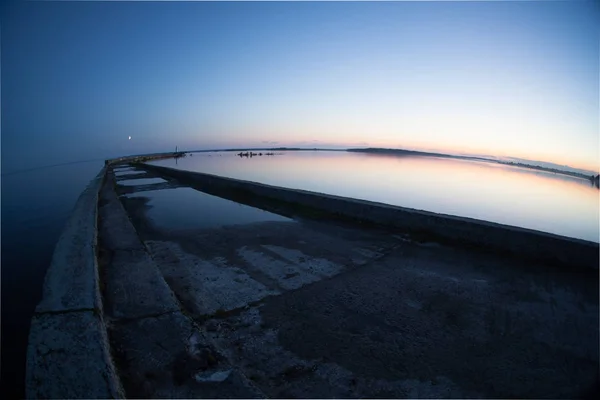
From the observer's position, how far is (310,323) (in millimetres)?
2402

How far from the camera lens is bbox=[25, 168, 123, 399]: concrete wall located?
4.26 feet

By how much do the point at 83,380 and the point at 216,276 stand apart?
1.99 metres

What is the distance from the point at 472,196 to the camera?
13.1m

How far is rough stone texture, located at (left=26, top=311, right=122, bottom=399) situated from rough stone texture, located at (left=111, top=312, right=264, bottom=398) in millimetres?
137

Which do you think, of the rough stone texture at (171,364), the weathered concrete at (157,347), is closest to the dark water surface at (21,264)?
the weathered concrete at (157,347)

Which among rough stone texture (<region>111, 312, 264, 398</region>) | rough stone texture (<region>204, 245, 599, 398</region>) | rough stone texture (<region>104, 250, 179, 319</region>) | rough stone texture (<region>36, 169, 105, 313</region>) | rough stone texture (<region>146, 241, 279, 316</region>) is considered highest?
rough stone texture (<region>36, 169, 105, 313</region>)

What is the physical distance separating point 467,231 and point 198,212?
6.48 metres

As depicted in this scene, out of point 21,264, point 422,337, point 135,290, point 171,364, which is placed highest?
point 135,290

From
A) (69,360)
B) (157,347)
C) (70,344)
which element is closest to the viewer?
(69,360)

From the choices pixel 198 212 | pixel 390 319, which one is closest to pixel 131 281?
pixel 390 319

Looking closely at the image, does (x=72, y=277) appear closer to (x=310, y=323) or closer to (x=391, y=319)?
(x=310, y=323)

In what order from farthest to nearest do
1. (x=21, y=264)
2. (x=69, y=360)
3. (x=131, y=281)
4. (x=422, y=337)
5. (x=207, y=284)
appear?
(x=21, y=264) < (x=207, y=284) < (x=131, y=281) < (x=422, y=337) < (x=69, y=360)

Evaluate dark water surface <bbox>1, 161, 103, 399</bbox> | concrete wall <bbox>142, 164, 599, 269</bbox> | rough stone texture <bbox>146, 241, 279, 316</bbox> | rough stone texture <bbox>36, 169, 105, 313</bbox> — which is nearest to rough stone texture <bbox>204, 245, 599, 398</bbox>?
rough stone texture <bbox>146, 241, 279, 316</bbox>

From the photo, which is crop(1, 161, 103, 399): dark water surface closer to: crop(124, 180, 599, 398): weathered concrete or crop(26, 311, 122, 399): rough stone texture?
crop(26, 311, 122, 399): rough stone texture
